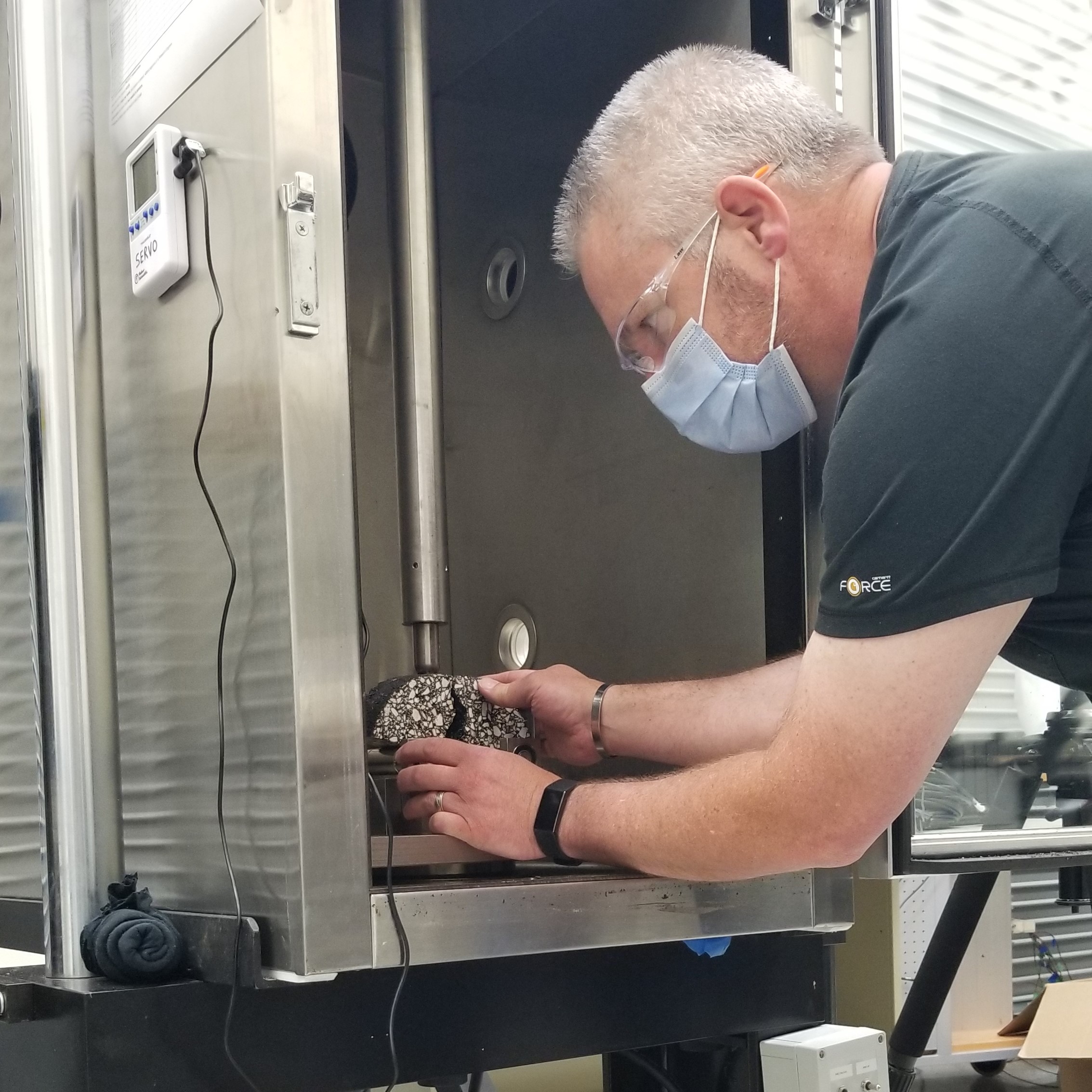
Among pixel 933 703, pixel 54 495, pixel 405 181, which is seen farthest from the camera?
pixel 405 181

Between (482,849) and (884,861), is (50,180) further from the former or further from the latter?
(884,861)

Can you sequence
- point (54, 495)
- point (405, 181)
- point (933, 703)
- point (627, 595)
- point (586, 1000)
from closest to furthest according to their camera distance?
point (933, 703) → point (54, 495) → point (586, 1000) → point (405, 181) → point (627, 595)

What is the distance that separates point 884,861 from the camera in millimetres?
1171

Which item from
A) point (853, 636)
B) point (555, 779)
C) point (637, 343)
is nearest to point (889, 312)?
point (853, 636)

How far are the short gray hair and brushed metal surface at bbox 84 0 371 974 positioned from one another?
32cm

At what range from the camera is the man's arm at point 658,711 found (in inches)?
48.5

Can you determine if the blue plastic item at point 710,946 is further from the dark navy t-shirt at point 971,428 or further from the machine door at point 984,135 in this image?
the dark navy t-shirt at point 971,428

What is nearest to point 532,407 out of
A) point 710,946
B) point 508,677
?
point 508,677

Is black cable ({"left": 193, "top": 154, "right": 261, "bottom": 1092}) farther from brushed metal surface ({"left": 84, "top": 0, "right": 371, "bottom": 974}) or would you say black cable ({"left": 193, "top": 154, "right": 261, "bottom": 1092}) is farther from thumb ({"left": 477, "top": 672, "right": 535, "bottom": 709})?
thumb ({"left": 477, "top": 672, "right": 535, "bottom": 709})

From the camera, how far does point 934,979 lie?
1664mm

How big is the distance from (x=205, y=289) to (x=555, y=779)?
0.52 metres

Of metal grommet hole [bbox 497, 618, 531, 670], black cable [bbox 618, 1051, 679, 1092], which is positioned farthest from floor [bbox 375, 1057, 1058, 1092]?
metal grommet hole [bbox 497, 618, 531, 670]

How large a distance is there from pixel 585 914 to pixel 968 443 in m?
0.50

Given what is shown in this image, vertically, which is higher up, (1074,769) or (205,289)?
(205,289)
